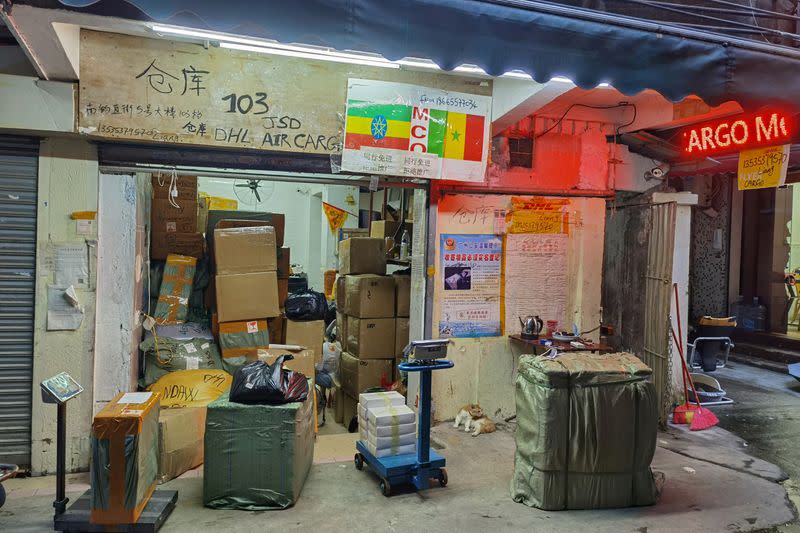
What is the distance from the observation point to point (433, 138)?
5094 mm

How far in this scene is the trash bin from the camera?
8.41m

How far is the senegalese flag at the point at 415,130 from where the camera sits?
16.0 ft

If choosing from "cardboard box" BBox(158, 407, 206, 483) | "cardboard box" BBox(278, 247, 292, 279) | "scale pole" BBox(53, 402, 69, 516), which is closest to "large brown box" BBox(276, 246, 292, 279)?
"cardboard box" BBox(278, 247, 292, 279)

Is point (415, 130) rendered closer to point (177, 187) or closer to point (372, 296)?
point (372, 296)

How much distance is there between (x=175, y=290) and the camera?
→ 6043 mm

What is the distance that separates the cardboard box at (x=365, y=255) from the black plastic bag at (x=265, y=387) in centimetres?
308

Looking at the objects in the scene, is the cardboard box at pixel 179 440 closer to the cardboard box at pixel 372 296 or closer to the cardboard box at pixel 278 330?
the cardboard box at pixel 278 330

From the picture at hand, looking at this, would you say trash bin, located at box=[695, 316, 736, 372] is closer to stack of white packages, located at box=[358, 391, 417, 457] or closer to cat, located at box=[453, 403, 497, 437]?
cat, located at box=[453, 403, 497, 437]

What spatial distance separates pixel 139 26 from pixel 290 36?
1713mm

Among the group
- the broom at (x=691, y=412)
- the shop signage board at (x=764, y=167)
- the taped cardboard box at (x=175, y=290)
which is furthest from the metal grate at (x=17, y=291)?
the shop signage board at (x=764, y=167)

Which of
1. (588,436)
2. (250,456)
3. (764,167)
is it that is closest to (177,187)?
(250,456)

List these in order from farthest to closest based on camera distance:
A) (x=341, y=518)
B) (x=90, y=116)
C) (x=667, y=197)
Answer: (x=667, y=197)
(x=90, y=116)
(x=341, y=518)

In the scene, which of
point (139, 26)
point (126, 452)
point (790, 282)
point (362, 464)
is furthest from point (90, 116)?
point (790, 282)

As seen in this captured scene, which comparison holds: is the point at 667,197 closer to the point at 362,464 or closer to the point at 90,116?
the point at 362,464
